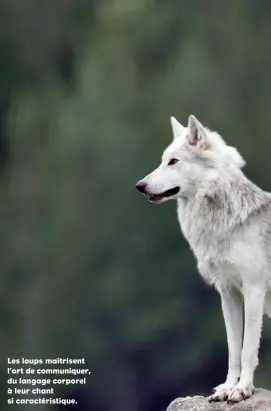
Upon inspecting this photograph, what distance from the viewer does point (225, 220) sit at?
3.51 m

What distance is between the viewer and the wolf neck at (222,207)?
11.5 ft

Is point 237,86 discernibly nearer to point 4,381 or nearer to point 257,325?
point 257,325

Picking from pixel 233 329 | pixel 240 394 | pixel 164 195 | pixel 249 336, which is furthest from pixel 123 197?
pixel 240 394

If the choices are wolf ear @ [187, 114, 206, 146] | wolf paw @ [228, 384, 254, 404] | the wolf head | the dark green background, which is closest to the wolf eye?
the wolf head

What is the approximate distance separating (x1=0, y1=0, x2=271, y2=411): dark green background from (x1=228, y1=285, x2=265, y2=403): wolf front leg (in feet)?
4.75

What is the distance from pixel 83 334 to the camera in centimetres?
493

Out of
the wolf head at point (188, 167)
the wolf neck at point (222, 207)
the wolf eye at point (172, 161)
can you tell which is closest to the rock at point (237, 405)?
the wolf neck at point (222, 207)

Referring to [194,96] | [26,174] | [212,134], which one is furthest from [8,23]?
[212,134]

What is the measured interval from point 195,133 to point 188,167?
18 centimetres

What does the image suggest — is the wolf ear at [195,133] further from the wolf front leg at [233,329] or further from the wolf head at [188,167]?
the wolf front leg at [233,329]

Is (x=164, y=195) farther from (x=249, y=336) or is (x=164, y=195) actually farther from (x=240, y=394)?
(x=240, y=394)

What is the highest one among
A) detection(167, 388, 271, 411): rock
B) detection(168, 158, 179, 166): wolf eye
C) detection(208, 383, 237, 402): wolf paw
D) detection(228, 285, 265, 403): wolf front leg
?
detection(168, 158, 179, 166): wolf eye

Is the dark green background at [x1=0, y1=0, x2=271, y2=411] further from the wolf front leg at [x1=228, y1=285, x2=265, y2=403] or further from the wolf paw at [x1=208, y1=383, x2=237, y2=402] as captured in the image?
the wolf front leg at [x1=228, y1=285, x2=265, y2=403]

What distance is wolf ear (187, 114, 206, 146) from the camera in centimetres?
344
